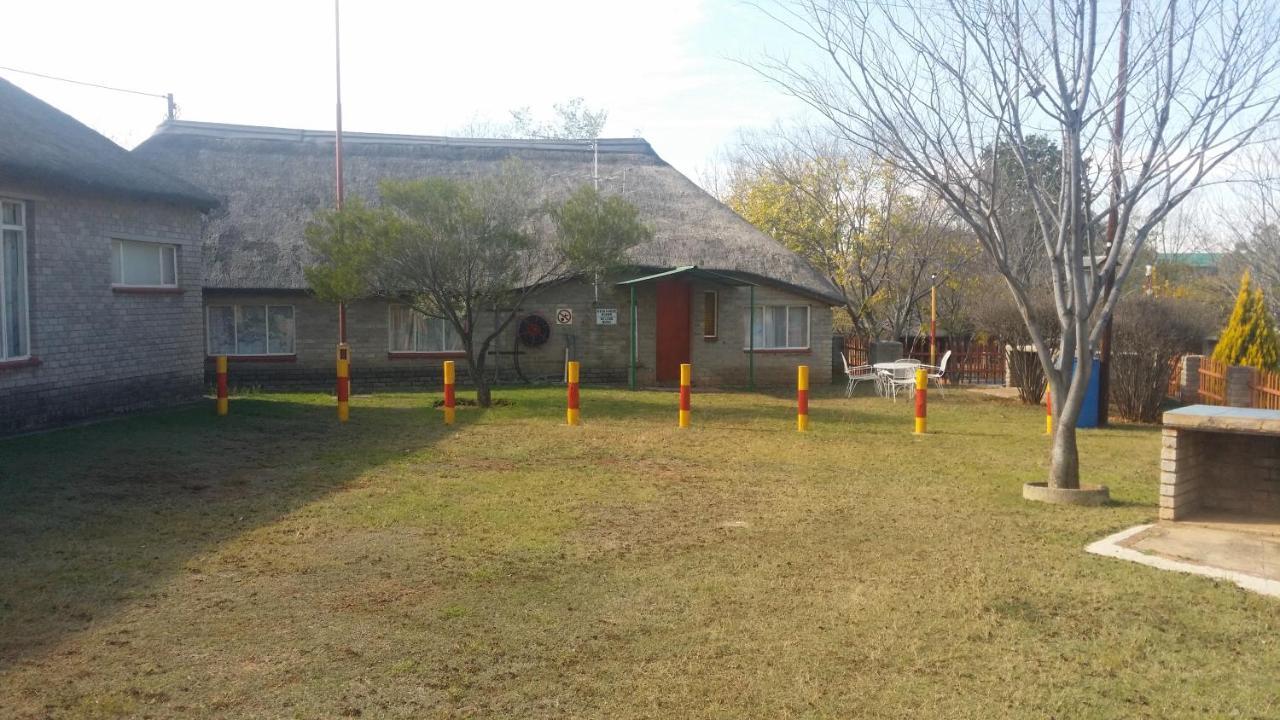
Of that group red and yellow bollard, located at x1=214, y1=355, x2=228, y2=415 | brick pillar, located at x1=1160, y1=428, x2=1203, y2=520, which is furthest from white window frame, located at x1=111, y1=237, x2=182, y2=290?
brick pillar, located at x1=1160, y1=428, x2=1203, y2=520

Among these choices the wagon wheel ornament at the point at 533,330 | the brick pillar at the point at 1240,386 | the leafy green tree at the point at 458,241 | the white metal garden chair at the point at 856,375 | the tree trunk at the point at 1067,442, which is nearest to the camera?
the tree trunk at the point at 1067,442

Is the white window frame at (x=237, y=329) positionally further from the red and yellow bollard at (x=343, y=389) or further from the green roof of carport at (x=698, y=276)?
the red and yellow bollard at (x=343, y=389)

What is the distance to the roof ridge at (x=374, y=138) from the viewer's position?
81.0 feet

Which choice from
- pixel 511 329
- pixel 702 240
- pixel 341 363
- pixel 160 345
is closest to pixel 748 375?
pixel 702 240

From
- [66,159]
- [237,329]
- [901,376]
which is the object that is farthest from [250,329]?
[901,376]

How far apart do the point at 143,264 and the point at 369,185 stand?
9219mm

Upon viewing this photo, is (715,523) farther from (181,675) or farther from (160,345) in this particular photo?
(160,345)

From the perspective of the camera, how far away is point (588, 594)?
→ 6203mm

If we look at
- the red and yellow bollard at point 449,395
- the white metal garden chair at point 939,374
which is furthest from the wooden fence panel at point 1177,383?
the red and yellow bollard at point 449,395

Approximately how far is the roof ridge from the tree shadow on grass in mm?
11392

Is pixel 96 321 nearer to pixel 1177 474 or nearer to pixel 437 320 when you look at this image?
pixel 437 320

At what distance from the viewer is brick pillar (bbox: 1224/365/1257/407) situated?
55.0 ft

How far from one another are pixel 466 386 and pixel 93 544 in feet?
44.7

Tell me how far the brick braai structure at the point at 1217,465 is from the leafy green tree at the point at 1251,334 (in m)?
12.0
